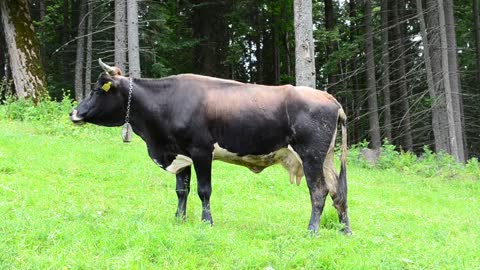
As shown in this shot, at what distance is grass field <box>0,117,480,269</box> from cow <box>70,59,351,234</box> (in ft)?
2.13

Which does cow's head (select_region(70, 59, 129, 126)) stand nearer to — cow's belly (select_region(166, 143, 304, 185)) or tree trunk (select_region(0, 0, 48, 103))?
cow's belly (select_region(166, 143, 304, 185))

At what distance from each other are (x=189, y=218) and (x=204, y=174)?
2.39 ft

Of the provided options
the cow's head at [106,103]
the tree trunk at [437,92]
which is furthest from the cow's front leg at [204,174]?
the tree trunk at [437,92]

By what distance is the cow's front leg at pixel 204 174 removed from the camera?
273 inches

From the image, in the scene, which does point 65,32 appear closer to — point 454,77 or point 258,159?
point 454,77

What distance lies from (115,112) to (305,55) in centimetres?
674

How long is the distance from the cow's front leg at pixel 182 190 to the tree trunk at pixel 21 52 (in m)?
12.3

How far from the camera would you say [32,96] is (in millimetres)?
18125

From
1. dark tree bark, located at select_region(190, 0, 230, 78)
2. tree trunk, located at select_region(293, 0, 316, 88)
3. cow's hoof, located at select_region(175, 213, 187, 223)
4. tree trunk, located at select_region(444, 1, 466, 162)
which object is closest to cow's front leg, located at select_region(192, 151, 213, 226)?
cow's hoof, located at select_region(175, 213, 187, 223)

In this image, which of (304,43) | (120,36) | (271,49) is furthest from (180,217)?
(271,49)

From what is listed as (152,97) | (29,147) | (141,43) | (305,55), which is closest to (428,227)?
(152,97)

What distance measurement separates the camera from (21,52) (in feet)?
60.1

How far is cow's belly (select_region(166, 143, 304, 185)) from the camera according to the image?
7.06 metres

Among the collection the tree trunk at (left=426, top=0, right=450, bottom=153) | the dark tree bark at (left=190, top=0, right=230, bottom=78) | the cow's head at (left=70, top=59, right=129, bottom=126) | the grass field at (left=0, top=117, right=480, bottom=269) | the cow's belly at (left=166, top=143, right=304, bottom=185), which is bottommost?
the grass field at (left=0, top=117, right=480, bottom=269)
